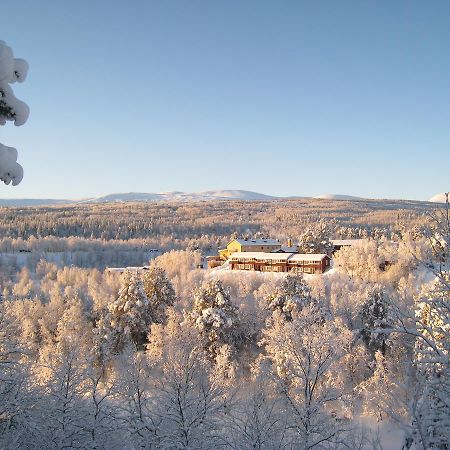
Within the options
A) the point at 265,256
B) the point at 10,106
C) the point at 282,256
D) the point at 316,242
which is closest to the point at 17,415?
the point at 10,106

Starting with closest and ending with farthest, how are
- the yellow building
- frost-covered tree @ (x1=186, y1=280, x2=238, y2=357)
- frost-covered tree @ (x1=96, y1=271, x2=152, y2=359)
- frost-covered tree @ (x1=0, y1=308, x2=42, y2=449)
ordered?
frost-covered tree @ (x1=0, y1=308, x2=42, y2=449) < frost-covered tree @ (x1=186, y1=280, x2=238, y2=357) < frost-covered tree @ (x1=96, y1=271, x2=152, y2=359) < the yellow building

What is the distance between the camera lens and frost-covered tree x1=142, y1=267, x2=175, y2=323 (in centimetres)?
3991

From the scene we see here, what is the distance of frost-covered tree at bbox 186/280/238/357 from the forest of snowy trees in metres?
0.12

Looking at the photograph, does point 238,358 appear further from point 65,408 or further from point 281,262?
point 281,262

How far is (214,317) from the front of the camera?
33812 mm

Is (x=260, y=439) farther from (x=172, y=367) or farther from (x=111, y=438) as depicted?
(x=111, y=438)

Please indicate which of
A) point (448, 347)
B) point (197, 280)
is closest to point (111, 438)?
point (448, 347)

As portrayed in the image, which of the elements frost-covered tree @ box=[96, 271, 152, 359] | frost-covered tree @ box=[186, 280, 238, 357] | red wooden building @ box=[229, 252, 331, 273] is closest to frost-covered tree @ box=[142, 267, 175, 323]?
frost-covered tree @ box=[96, 271, 152, 359]

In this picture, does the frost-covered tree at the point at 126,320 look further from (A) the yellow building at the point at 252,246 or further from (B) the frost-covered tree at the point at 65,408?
(A) the yellow building at the point at 252,246

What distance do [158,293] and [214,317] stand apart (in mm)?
9464

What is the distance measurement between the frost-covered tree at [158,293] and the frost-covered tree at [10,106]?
35346 mm

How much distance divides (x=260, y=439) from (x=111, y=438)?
580 cm

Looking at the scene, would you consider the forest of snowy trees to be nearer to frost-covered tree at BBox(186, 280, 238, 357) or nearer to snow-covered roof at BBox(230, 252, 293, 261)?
frost-covered tree at BBox(186, 280, 238, 357)

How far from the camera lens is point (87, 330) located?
41.4 meters
